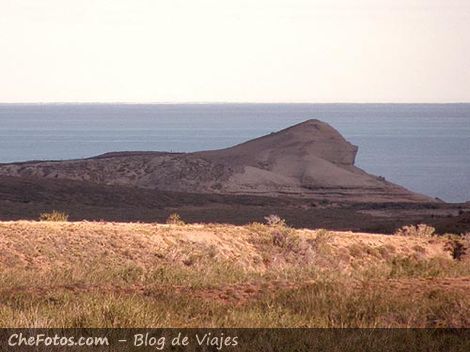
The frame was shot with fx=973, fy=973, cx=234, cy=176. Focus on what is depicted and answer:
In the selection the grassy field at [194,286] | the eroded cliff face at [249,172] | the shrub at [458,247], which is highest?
the grassy field at [194,286]

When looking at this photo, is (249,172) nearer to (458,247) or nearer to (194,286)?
(458,247)

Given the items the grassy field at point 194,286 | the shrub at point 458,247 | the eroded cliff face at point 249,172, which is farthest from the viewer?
the eroded cliff face at point 249,172

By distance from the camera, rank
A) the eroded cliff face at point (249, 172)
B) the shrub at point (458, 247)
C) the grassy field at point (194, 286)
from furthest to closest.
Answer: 1. the eroded cliff face at point (249, 172)
2. the shrub at point (458, 247)
3. the grassy field at point (194, 286)

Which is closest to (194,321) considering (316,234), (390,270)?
(390,270)

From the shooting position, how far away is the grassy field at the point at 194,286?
10.1 meters

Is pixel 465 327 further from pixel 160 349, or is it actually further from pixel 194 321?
pixel 160 349

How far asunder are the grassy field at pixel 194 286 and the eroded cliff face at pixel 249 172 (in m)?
41.6

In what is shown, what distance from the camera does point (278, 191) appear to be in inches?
2623

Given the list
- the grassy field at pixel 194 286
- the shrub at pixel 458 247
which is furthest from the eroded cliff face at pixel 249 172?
the grassy field at pixel 194 286

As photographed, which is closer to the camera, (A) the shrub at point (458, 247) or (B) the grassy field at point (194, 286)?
(B) the grassy field at point (194, 286)

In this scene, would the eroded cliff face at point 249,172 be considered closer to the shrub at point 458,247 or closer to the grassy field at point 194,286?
the shrub at point 458,247

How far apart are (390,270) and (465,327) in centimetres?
542

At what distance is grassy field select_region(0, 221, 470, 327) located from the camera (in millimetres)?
10148

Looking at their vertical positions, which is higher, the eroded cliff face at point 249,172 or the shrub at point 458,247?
the shrub at point 458,247
